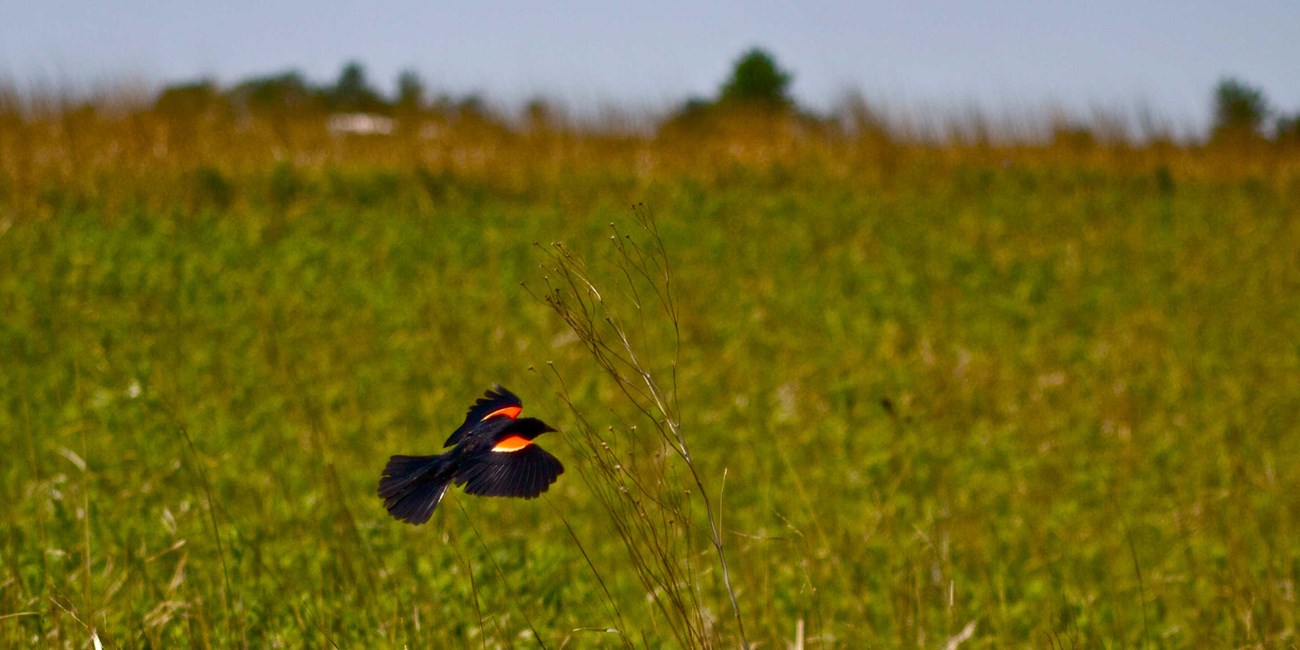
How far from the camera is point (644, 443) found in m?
3.81

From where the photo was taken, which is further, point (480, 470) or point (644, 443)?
point (644, 443)

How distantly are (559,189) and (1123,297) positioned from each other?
469 centimetres

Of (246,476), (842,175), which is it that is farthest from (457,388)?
(842,175)

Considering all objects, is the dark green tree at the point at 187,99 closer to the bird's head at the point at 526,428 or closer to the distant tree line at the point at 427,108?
the distant tree line at the point at 427,108

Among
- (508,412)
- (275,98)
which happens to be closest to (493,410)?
(508,412)

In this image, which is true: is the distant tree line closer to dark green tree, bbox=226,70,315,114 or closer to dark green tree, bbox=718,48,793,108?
dark green tree, bbox=226,70,315,114

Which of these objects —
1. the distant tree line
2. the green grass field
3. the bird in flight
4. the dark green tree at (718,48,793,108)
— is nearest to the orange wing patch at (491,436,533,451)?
the bird in flight

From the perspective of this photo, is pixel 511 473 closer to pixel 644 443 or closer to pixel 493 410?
pixel 493 410

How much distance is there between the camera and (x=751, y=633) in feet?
8.95

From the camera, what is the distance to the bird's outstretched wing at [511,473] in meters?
1.12

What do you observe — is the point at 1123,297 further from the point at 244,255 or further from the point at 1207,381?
the point at 244,255

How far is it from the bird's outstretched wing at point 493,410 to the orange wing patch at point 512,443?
0.05m

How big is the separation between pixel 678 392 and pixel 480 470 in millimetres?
4789

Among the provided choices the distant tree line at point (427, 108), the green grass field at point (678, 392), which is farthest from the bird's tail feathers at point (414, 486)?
the distant tree line at point (427, 108)
